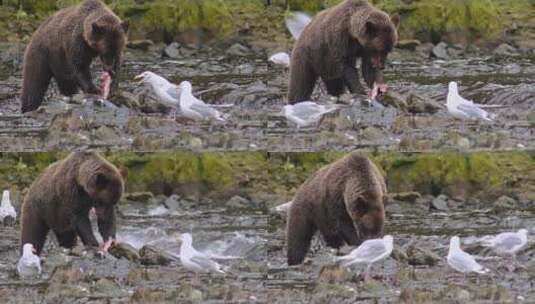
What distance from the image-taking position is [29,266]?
73.2ft

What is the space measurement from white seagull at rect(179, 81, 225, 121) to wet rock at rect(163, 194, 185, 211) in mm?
1157

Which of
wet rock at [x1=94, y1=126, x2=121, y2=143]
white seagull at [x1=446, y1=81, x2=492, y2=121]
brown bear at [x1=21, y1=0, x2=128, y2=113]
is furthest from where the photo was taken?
wet rock at [x1=94, y1=126, x2=121, y2=143]

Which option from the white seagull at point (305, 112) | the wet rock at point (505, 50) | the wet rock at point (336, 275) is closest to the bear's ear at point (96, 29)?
the white seagull at point (305, 112)

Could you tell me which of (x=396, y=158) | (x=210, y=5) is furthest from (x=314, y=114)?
(x=210, y=5)

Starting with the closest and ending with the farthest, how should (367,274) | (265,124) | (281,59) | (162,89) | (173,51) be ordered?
(367,274) < (162,89) < (265,124) < (281,59) < (173,51)

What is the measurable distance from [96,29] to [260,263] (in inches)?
150

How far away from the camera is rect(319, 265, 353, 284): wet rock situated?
71.5ft

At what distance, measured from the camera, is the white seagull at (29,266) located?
22.3 metres

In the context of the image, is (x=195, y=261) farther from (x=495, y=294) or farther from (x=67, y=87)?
(x=67, y=87)

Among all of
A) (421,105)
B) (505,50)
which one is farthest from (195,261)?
(505,50)

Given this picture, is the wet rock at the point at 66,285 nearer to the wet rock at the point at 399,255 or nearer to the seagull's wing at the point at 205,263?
the seagull's wing at the point at 205,263

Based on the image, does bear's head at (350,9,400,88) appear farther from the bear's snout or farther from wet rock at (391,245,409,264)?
the bear's snout

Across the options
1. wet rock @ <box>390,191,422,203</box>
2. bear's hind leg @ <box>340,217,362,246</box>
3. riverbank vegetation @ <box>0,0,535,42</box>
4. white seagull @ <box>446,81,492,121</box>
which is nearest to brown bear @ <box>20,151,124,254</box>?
bear's hind leg @ <box>340,217,362,246</box>

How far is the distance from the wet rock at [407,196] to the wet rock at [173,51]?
25.6ft
